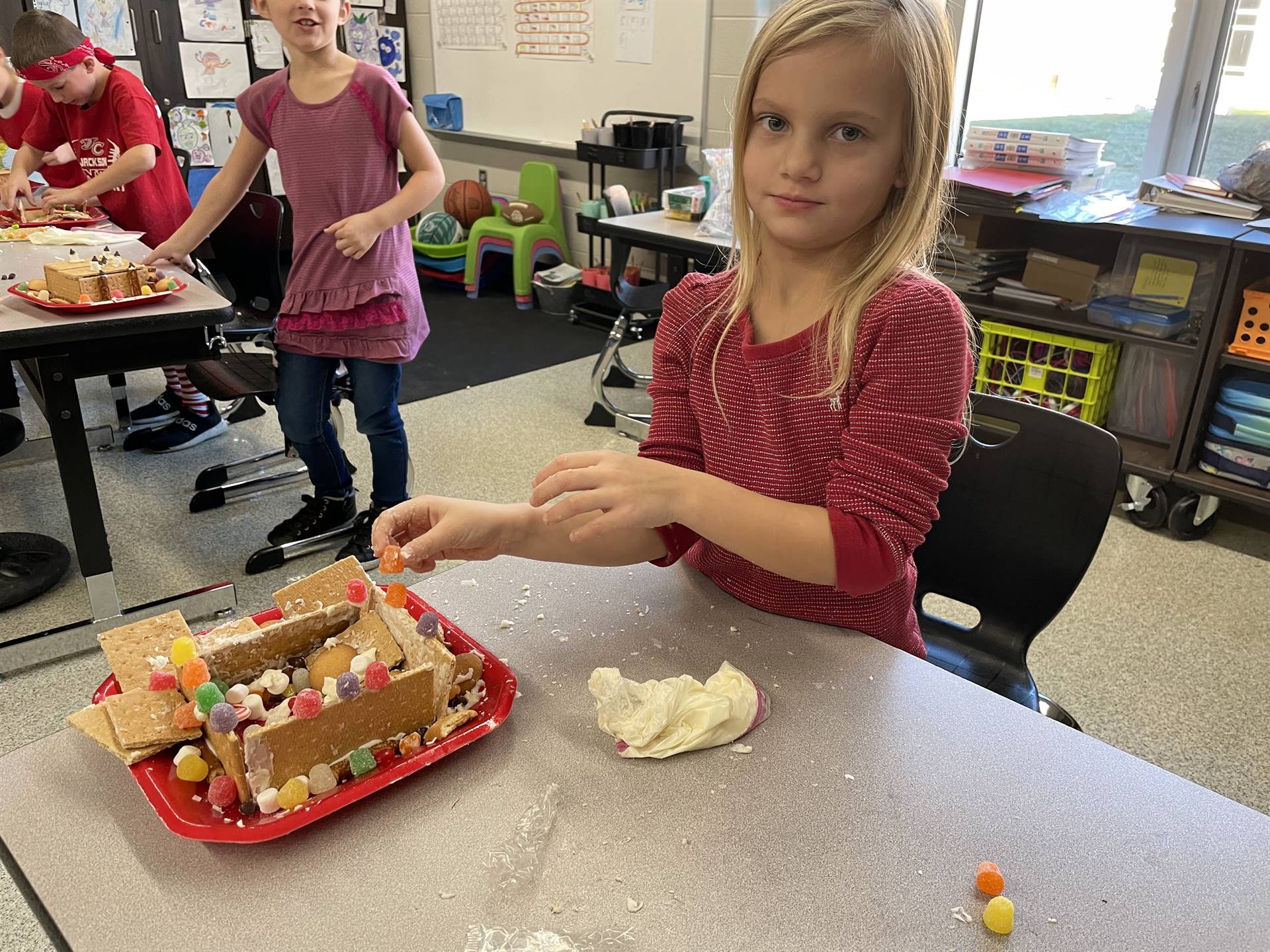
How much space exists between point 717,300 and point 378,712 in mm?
538

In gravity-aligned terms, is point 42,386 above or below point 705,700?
below

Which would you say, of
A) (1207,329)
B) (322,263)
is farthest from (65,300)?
(1207,329)

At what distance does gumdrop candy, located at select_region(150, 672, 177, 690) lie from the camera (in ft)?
2.42

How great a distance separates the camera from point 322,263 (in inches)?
82.4

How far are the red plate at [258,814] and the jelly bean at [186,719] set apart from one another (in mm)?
22

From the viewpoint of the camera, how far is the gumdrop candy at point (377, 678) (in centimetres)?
72

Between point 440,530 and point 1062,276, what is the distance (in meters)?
2.52

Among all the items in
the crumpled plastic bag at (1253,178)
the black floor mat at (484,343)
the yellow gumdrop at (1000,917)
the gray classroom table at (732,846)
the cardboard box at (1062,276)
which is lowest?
the black floor mat at (484,343)

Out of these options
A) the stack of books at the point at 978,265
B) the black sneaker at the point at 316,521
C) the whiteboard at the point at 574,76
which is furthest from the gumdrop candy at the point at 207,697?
the whiteboard at the point at 574,76

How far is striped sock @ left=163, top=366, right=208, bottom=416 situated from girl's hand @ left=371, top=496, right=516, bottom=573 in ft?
8.19

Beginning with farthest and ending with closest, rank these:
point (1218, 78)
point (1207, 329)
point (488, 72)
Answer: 1. point (488, 72)
2. point (1218, 78)
3. point (1207, 329)

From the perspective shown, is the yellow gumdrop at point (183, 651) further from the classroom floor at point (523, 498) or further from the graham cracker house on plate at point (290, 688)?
the classroom floor at point (523, 498)

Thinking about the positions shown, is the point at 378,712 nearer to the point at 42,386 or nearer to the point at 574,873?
the point at 574,873

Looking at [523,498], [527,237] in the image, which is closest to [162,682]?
[523,498]
